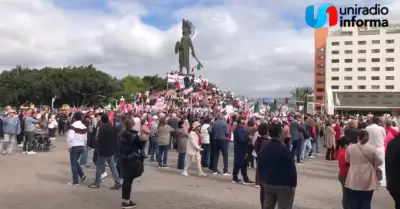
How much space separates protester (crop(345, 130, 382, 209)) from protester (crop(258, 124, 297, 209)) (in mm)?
1198

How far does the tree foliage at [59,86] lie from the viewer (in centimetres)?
7212

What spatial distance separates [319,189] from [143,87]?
4182 inches

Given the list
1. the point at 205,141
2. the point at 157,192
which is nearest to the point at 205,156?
the point at 205,141

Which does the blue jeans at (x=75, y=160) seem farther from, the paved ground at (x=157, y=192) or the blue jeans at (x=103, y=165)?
the blue jeans at (x=103, y=165)

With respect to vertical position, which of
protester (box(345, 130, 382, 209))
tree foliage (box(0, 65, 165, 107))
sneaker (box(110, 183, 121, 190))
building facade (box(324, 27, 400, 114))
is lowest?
sneaker (box(110, 183, 121, 190))

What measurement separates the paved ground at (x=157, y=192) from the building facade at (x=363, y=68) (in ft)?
296

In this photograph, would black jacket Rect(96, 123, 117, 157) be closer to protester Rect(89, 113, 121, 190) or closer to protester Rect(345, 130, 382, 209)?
protester Rect(89, 113, 121, 190)

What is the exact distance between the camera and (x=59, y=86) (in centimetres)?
7400

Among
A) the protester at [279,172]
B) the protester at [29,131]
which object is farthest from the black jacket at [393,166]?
the protester at [29,131]

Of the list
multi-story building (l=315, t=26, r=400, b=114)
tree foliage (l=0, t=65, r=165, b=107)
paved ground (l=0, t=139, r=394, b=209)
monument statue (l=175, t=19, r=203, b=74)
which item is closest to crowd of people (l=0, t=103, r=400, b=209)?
paved ground (l=0, t=139, r=394, b=209)

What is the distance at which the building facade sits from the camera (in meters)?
98.4

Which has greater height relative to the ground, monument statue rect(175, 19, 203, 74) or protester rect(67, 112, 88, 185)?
monument statue rect(175, 19, 203, 74)

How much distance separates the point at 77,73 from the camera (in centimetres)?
7650

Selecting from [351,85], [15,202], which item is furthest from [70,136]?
[351,85]
